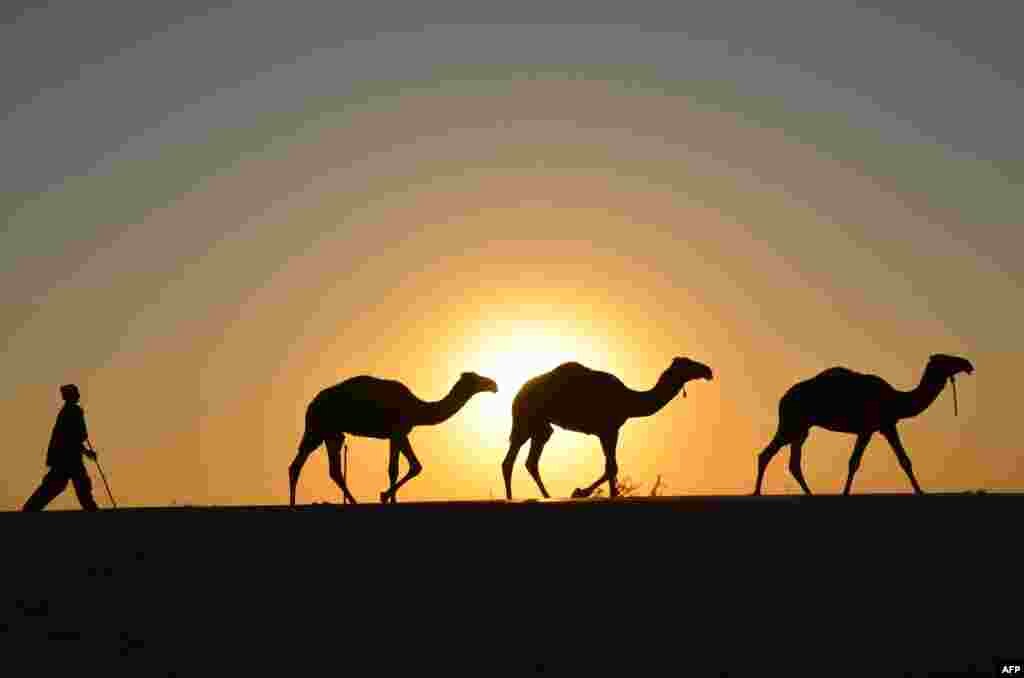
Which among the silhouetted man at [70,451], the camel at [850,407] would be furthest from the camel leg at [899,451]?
the silhouetted man at [70,451]

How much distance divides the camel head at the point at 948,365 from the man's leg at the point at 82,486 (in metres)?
12.6

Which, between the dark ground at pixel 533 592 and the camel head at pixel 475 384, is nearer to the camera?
the dark ground at pixel 533 592

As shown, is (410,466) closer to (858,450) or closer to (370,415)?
(370,415)

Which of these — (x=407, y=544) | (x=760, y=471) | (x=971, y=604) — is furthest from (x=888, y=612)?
(x=760, y=471)

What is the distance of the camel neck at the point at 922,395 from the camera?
3061cm

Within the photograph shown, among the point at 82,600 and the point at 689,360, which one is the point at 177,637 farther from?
the point at 689,360

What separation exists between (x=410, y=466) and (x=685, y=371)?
4.89 m

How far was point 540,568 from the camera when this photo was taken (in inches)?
741

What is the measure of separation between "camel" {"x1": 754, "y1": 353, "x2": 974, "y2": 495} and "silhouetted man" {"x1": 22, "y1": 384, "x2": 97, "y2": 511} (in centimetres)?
981

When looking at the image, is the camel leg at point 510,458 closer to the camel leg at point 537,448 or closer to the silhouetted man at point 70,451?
the camel leg at point 537,448

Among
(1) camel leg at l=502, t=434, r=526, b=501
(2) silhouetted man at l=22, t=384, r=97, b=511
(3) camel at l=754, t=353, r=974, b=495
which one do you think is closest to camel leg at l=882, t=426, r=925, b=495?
(3) camel at l=754, t=353, r=974, b=495

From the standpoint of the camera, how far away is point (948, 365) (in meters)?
31.5

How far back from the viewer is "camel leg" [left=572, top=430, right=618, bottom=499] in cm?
3033

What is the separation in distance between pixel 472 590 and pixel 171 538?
4.70 meters
